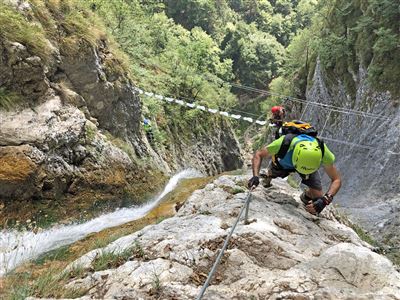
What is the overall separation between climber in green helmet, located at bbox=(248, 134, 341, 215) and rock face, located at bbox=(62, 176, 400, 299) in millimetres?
429

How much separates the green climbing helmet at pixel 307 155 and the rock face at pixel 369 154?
4.65 meters

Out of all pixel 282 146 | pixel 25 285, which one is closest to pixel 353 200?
pixel 282 146

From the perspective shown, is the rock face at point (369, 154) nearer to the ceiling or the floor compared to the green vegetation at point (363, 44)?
nearer to the floor

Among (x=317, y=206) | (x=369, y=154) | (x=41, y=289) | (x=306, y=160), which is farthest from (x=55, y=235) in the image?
(x=369, y=154)

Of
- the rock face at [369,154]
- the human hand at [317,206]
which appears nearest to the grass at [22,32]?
the human hand at [317,206]

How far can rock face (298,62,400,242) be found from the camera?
9.45 metres

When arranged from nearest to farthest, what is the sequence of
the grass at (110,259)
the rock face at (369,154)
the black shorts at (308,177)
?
the grass at (110,259)
the black shorts at (308,177)
the rock face at (369,154)

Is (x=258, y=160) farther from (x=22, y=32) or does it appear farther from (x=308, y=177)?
(x=22, y=32)

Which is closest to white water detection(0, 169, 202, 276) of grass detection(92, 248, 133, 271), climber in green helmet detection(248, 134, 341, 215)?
grass detection(92, 248, 133, 271)

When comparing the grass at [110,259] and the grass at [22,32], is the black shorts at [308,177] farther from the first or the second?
the grass at [22,32]

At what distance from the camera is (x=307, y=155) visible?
4.90 metres

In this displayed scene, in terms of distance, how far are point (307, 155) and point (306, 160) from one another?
0.07 meters

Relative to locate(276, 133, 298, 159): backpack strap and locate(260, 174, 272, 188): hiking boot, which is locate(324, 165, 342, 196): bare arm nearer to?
locate(276, 133, 298, 159): backpack strap

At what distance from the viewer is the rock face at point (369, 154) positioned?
9.45m
